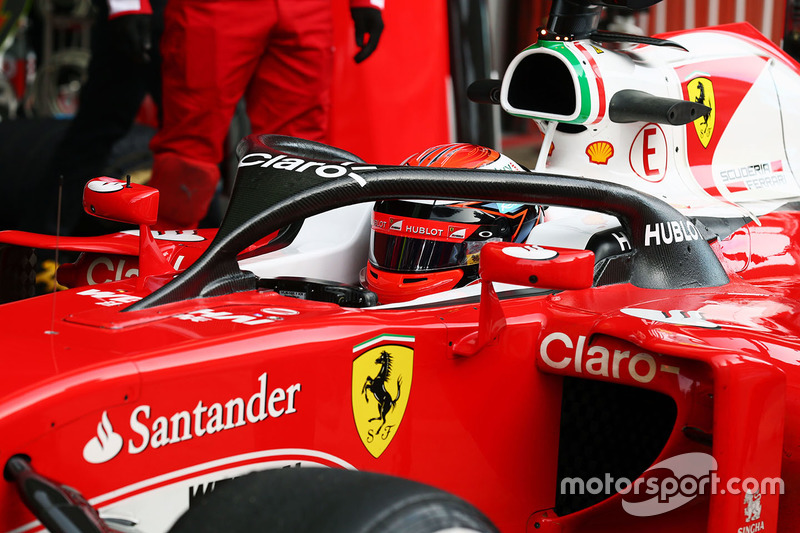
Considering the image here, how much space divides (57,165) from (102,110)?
345 mm

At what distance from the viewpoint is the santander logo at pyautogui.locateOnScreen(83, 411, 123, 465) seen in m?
1.56

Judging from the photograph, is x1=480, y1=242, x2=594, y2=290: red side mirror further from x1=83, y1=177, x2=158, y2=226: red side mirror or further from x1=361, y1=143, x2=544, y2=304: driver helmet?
x1=83, y1=177, x2=158, y2=226: red side mirror

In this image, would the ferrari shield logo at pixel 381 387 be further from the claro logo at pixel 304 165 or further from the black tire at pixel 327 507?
the claro logo at pixel 304 165

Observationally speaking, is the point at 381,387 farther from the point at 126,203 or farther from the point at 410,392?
the point at 126,203

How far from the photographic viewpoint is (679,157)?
303 centimetres

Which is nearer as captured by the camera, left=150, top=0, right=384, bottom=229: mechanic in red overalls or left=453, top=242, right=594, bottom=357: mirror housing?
left=453, top=242, right=594, bottom=357: mirror housing

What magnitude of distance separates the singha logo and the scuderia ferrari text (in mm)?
853

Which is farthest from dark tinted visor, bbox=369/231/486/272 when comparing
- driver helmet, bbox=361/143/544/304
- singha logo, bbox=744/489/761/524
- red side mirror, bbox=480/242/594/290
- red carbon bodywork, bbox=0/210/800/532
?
singha logo, bbox=744/489/761/524

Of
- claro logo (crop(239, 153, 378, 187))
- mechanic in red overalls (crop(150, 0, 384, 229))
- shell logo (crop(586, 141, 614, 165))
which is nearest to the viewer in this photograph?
claro logo (crop(239, 153, 378, 187))

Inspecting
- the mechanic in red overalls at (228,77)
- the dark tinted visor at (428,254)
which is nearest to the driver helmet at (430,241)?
the dark tinted visor at (428,254)

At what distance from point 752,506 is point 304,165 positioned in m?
1.12

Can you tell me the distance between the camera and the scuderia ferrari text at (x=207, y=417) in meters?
1.61

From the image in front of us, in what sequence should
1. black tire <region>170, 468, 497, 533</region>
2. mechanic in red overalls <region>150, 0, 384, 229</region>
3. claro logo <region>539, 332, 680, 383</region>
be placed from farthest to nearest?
mechanic in red overalls <region>150, 0, 384, 229</region>, claro logo <region>539, 332, 680, 383</region>, black tire <region>170, 468, 497, 533</region>

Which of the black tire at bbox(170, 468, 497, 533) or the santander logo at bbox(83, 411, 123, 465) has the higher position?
the santander logo at bbox(83, 411, 123, 465)
